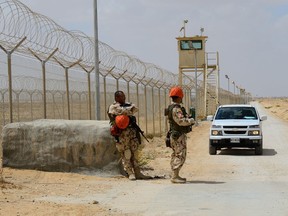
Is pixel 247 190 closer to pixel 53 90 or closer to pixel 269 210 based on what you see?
pixel 269 210

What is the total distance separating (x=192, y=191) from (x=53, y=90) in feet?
35.3

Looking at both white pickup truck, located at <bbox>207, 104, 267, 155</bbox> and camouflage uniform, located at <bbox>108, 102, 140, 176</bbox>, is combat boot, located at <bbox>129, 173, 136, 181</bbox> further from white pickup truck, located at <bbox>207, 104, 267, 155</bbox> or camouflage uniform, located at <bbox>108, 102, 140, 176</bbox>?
white pickup truck, located at <bbox>207, 104, 267, 155</bbox>

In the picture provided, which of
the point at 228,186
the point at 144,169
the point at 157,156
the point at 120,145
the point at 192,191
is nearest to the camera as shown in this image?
the point at 192,191

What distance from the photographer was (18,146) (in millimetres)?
10844

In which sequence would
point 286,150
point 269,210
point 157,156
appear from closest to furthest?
1. point 269,210
2. point 157,156
3. point 286,150

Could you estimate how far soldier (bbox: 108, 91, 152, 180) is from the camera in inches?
406

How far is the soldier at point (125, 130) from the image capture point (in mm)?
10312

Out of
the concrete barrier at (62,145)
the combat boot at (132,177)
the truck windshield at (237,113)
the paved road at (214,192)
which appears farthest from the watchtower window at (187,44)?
the combat boot at (132,177)

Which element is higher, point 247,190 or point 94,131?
point 94,131

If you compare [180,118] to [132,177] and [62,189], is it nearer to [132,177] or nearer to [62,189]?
[132,177]

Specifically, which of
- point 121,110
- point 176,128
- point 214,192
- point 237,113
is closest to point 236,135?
point 237,113

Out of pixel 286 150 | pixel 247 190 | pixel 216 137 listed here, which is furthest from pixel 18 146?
pixel 286 150

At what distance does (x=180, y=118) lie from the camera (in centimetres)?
998

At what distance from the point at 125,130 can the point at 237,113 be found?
26.1 ft
